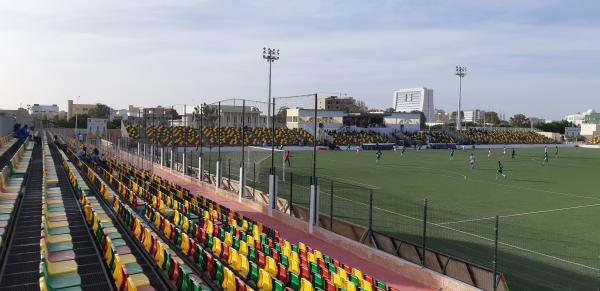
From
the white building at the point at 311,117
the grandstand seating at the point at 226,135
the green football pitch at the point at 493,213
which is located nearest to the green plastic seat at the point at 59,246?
the green football pitch at the point at 493,213

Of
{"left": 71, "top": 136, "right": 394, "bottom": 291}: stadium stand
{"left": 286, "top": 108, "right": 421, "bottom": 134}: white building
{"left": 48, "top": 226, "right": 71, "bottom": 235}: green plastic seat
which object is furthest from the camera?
{"left": 286, "top": 108, "right": 421, "bottom": 134}: white building

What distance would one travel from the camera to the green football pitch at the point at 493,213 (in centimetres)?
1320

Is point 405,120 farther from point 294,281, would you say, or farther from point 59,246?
point 59,246

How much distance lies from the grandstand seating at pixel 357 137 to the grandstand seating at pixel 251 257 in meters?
60.3

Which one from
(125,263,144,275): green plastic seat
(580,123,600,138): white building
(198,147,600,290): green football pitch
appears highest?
(580,123,600,138): white building

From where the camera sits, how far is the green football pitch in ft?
43.3

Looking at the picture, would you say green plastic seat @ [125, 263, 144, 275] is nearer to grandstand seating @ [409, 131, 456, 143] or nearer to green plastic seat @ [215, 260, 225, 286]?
green plastic seat @ [215, 260, 225, 286]

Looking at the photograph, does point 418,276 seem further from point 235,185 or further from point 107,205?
point 235,185

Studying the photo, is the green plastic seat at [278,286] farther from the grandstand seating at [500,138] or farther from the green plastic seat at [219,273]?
the grandstand seating at [500,138]

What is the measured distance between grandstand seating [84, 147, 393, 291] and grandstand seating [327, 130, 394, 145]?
6034 cm

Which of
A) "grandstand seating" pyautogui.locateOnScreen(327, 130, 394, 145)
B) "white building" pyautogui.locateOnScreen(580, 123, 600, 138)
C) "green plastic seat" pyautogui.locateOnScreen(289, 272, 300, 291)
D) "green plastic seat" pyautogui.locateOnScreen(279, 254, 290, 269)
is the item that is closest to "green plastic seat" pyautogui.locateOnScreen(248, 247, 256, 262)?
"green plastic seat" pyautogui.locateOnScreen(279, 254, 290, 269)

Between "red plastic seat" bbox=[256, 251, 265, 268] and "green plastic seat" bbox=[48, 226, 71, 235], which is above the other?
"green plastic seat" bbox=[48, 226, 71, 235]

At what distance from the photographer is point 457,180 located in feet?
108

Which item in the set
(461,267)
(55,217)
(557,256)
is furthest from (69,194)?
(557,256)
